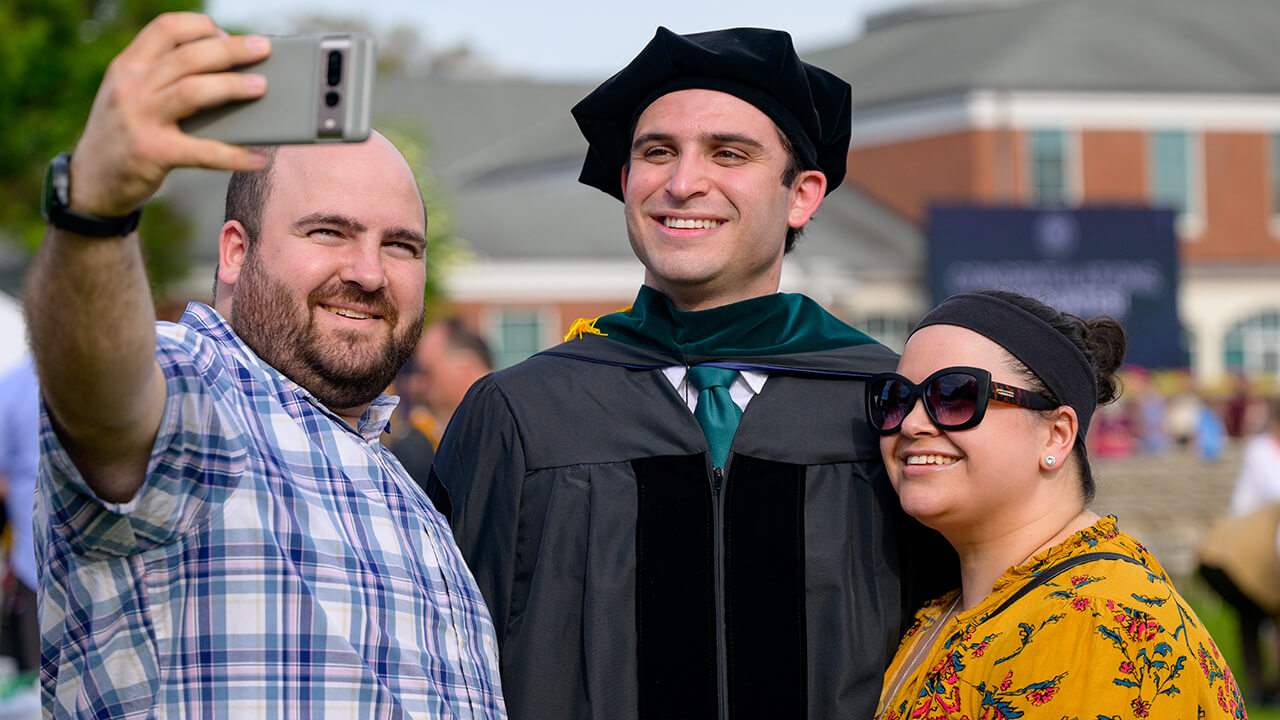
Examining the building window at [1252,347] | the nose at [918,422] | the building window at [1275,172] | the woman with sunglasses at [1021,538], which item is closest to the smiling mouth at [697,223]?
the woman with sunglasses at [1021,538]

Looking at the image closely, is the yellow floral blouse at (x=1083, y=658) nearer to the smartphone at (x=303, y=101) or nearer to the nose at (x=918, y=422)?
the nose at (x=918, y=422)

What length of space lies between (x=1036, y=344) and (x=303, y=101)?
68.8 inches

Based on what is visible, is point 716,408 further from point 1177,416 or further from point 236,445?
point 1177,416

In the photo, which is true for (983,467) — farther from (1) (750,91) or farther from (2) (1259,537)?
(2) (1259,537)

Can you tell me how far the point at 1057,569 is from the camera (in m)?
2.85

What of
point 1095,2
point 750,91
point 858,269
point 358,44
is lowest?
point 358,44

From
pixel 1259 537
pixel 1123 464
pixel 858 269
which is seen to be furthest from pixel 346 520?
pixel 858 269

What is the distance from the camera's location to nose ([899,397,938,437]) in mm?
3025

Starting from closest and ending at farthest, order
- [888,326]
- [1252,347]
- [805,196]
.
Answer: [805,196]
[888,326]
[1252,347]

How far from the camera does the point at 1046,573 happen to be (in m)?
2.86

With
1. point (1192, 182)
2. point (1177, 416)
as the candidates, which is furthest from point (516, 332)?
point (1192, 182)

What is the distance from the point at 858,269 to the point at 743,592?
29810 millimetres

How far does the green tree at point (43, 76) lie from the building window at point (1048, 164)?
1946 cm

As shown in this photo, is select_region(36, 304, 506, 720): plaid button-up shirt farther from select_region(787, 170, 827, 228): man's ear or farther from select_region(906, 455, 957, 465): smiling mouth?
select_region(787, 170, 827, 228): man's ear
